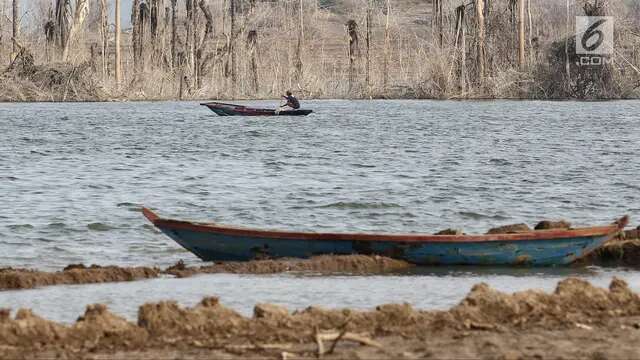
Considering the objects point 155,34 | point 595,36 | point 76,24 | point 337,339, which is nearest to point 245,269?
point 337,339

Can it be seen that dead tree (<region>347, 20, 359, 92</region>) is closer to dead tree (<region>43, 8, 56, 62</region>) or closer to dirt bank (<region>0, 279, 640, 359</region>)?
dead tree (<region>43, 8, 56, 62</region>)

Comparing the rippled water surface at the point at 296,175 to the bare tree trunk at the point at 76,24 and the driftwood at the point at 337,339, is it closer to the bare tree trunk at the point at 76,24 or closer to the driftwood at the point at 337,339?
the driftwood at the point at 337,339

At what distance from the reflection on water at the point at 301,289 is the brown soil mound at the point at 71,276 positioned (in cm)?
21

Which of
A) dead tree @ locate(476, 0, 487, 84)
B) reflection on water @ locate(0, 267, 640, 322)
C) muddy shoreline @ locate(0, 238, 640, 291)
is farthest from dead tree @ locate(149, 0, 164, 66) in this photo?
reflection on water @ locate(0, 267, 640, 322)

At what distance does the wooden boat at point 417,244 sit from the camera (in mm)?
13859

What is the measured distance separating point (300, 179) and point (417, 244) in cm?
1395

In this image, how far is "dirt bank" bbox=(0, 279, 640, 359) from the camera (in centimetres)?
870

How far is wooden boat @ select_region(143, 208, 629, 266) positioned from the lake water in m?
0.26

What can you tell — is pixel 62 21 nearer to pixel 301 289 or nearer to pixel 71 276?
pixel 71 276

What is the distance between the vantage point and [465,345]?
29.3 feet

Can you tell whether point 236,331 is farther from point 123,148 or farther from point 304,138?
point 304,138

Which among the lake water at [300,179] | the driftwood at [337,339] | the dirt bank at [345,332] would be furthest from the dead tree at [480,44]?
the driftwood at [337,339]

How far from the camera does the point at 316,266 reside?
45.8 feet

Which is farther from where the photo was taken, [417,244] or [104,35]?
[104,35]
